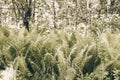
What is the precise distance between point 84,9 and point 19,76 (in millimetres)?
8356

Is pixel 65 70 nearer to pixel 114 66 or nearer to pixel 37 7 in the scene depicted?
pixel 114 66

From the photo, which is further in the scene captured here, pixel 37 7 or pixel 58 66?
pixel 37 7

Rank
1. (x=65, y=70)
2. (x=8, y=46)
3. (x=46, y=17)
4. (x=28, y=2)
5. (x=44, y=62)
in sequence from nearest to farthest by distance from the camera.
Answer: (x=65, y=70) → (x=44, y=62) → (x=8, y=46) → (x=28, y=2) → (x=46, y=17)

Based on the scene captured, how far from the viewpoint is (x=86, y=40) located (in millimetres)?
5598

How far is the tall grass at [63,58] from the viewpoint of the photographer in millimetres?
4898

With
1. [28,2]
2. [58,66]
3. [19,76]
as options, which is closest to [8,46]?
[19,76]

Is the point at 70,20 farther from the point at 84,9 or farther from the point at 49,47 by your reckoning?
the point at 49,47

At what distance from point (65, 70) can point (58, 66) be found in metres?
0.15

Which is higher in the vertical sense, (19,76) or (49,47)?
(49,47)

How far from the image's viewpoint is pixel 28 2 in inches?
458

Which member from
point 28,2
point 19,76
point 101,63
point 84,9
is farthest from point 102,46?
point 84,9

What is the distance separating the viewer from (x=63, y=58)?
4.84m

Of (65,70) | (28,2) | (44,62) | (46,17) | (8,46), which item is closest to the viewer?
(65,70)

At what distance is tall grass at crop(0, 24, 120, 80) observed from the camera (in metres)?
4.90
